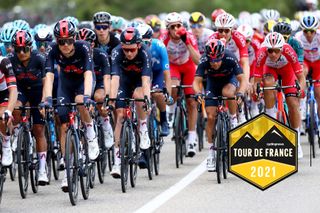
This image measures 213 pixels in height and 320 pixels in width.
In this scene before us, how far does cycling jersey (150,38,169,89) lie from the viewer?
805 inches

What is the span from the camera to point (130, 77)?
62.2ft

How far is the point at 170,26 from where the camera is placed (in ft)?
72.1

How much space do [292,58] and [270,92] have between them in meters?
0.67

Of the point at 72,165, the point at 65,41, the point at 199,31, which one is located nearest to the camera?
the point at 72,165

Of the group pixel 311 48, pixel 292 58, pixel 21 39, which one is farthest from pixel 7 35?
pixel 311 48

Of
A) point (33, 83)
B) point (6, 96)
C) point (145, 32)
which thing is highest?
point (145, 32)

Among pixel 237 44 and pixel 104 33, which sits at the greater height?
pixel 104 33

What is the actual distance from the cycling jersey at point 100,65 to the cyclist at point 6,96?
6.19ft

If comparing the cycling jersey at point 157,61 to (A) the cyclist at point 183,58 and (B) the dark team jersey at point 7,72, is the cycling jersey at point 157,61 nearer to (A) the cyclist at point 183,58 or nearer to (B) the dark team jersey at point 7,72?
(A) the cyclist at point 183,58

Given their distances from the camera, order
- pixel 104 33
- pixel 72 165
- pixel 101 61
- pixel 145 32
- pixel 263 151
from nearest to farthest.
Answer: pixel 263 151 → pixel 72 165 → pixel 101 61 → pixel 145 32 → pixel 104 33

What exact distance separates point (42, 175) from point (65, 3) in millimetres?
29748

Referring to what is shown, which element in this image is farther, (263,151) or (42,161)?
(42,161)

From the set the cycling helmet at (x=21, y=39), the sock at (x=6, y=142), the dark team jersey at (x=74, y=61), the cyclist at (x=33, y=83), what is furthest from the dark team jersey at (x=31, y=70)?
the sock at (x=6, y=142)

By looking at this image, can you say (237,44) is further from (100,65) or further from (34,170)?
(34,170)
